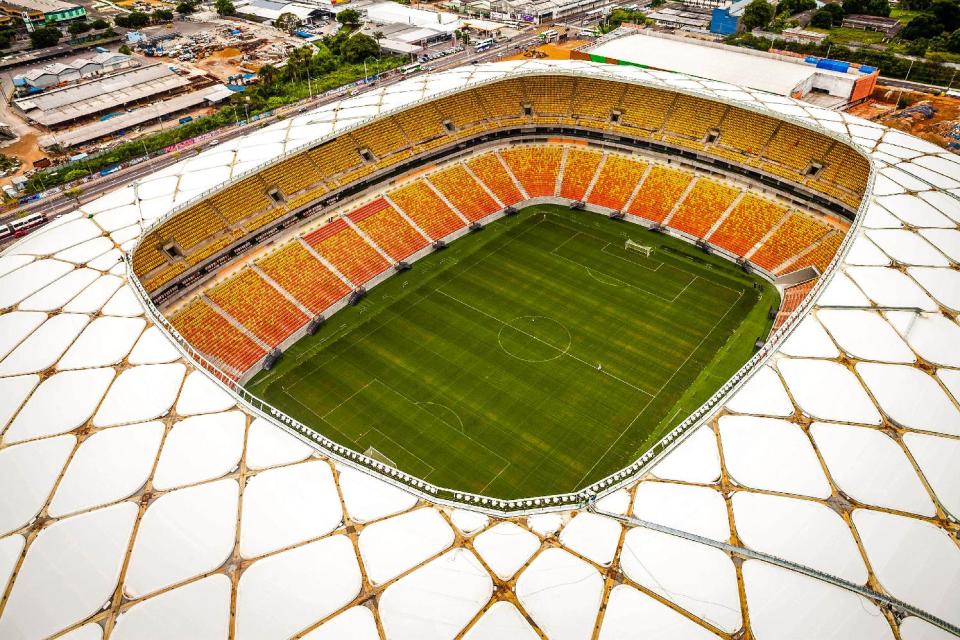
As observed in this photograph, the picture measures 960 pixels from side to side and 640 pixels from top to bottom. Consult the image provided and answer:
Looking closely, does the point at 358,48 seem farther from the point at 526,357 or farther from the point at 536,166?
the point at 526,357

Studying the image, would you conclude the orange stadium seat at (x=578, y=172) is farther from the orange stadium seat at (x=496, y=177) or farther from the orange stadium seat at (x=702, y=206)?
the orange stadium seat at (x=702, y=206)

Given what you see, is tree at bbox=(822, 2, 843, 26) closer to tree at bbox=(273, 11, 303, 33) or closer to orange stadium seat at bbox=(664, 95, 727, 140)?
orange stadium seat at bbox=(664, 95, 727, 140)

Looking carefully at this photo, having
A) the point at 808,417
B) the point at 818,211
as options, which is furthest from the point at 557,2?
the point at 808,417

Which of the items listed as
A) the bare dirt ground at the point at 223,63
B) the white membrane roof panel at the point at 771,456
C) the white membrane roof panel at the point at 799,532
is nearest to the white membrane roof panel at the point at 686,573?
the white membrane roof panel at the point at 799,532

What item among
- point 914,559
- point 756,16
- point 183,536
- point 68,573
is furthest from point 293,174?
point 756,16

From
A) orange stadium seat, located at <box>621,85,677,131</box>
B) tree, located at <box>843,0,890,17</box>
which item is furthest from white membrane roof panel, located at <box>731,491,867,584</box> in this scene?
tree, located at <box>843,0,890,17</box>

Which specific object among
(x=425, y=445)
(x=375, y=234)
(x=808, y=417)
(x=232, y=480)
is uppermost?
(x=808, y=417)

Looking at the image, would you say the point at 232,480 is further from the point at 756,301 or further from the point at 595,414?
the point at 756,301
